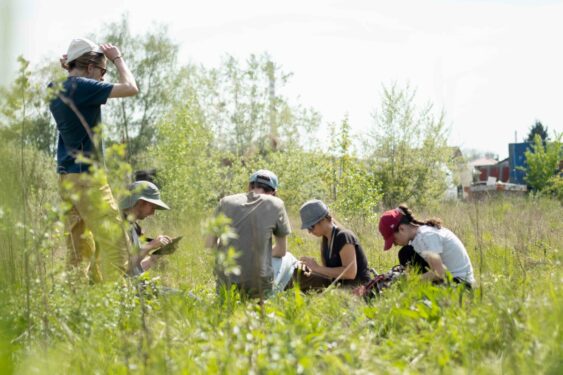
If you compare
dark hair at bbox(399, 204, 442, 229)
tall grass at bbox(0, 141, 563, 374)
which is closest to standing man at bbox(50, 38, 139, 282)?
tall grass at bbox(0, 141, 563, 374)

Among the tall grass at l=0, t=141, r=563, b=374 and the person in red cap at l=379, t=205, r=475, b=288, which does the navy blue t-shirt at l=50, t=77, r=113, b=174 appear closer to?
the tall grass at l=0, t=141, r=563, b=374

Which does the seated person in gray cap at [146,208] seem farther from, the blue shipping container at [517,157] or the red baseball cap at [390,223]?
the blue shipping container at [517,157]

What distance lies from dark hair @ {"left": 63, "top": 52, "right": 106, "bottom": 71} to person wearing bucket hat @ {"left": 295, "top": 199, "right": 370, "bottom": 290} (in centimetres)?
185

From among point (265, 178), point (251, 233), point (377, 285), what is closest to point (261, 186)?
point (265, 178)

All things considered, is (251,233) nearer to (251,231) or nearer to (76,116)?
(251,231)

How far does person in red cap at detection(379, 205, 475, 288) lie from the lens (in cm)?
453

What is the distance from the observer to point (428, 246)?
15.3ft

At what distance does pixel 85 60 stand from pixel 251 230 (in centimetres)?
164

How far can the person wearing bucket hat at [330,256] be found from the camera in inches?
198

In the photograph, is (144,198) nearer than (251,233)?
No

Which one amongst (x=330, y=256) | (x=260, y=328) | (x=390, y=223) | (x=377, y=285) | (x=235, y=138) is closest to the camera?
(x=260, y=328)

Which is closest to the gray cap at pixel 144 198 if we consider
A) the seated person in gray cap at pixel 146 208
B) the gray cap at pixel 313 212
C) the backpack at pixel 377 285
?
the seated person in gray cap at pixel 146 208

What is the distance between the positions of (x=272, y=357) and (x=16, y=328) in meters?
1.36

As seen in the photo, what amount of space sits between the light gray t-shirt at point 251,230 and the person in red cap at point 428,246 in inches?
37.0
